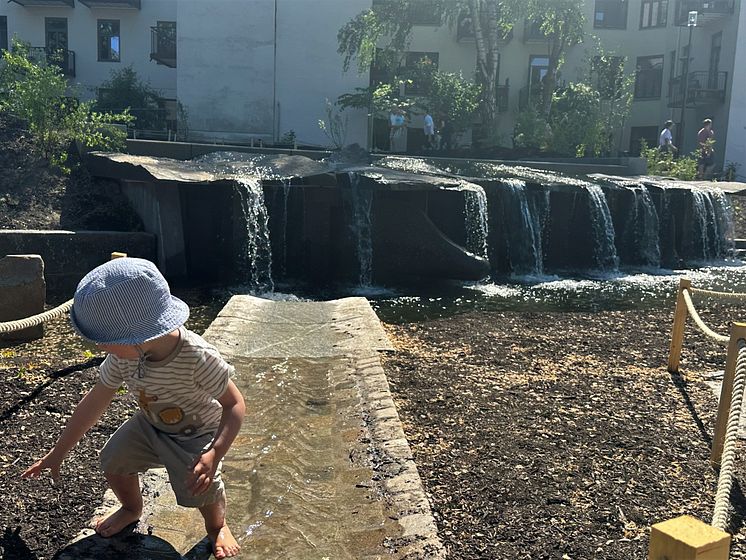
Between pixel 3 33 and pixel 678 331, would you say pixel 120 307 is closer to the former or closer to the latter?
pixel 678 331

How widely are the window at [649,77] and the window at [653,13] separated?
147cm

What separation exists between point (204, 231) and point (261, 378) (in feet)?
23.9

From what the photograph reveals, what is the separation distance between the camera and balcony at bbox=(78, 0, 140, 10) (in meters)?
31.2

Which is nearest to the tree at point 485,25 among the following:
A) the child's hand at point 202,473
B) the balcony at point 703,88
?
the balcony at point 703,88

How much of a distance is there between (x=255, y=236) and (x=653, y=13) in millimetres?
29046

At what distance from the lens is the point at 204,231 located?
1226 centimetres

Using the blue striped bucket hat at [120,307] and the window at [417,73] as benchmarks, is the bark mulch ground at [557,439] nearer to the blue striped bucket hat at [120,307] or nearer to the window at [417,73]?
the blue striped bucket hat at [120,307]

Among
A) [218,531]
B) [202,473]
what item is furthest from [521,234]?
[202,473]

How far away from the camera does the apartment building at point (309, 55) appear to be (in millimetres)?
27938

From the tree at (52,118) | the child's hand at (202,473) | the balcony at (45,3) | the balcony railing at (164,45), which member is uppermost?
the balcony at (45,3)

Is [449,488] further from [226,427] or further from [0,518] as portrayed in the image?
[0,518]

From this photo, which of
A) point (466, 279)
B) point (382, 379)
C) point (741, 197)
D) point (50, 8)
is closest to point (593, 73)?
point (741, 197)

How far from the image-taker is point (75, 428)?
289cm

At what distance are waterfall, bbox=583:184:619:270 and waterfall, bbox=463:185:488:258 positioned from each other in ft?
8.76
